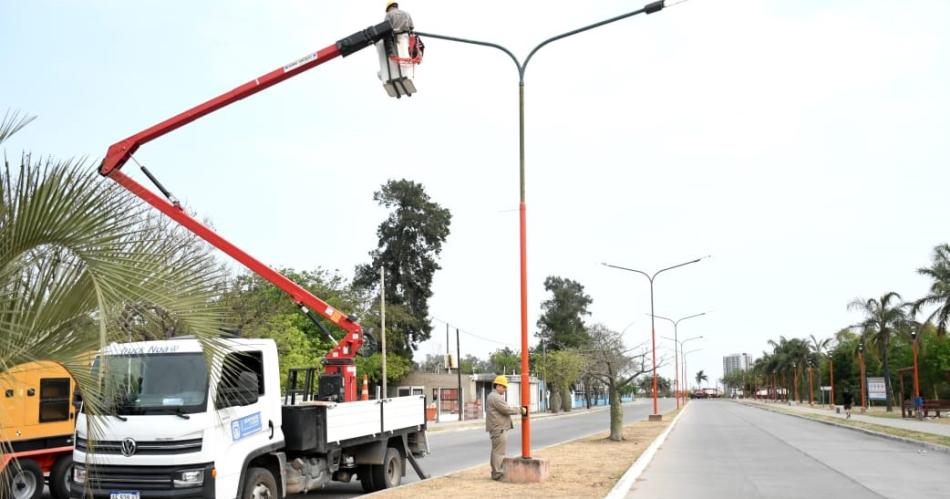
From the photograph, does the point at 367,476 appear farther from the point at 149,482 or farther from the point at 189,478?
the point at 149,482

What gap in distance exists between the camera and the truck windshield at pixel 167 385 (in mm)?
9203

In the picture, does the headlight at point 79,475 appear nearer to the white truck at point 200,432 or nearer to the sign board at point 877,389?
the white truck at point 200,432

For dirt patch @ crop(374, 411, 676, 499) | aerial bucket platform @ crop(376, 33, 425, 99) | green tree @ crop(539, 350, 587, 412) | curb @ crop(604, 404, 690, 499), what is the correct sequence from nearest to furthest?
aerial bucket platform @ crop(376, 33, 425, 99) < dirt patch @ crop(374, 411, 676, 499) < curb @ crop(604, 404, 690, 499) < green tree @ crop(539, 350, 587, 412)

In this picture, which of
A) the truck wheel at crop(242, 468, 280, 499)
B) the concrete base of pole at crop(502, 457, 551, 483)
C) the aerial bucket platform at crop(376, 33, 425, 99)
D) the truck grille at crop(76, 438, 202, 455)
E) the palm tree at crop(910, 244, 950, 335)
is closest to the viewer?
the truck grille at crop(76, 438, 202, 455)

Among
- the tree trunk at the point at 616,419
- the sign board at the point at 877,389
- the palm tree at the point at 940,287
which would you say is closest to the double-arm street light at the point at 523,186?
the tree trunk at the point at 616,419

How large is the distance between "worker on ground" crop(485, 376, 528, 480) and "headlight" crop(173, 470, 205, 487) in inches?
229

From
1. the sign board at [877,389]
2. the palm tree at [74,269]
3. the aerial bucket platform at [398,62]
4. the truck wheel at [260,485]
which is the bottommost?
the sign board at [877,389]

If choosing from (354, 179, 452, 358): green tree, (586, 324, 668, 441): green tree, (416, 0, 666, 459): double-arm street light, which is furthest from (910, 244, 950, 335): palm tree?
(416, 0, 666, 459): double-arm street light

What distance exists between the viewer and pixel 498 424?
554 inches

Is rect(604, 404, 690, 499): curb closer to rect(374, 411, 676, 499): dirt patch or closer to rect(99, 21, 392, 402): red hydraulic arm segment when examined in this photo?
rect(374, 411, 676, 499): dirt patch

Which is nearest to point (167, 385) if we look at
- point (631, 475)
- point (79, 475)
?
point (79, 475)

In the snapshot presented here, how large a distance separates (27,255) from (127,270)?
0.61 metres

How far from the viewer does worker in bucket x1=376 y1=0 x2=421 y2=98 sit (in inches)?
407

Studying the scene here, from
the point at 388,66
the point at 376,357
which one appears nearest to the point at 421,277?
the point at 376,357
